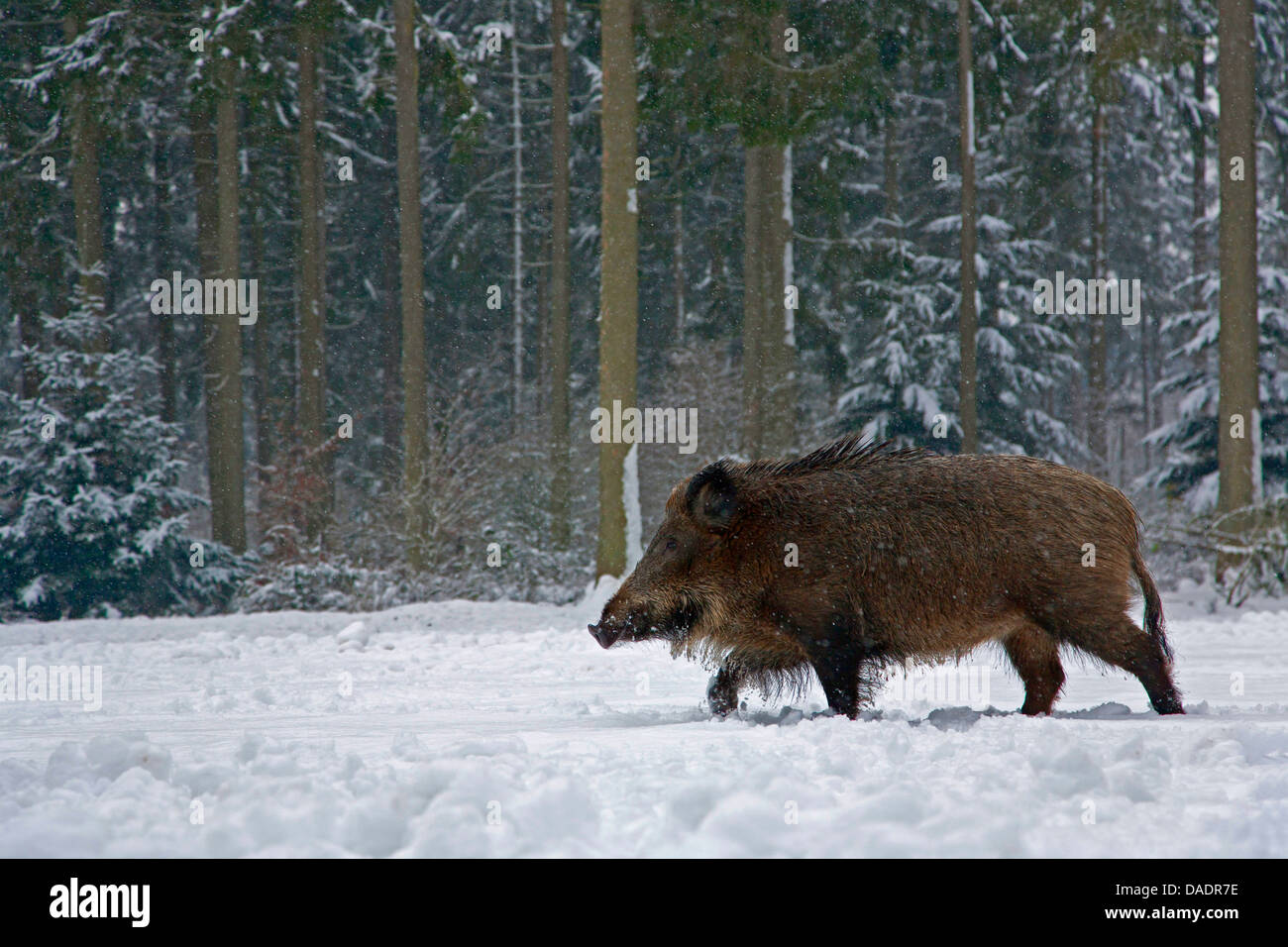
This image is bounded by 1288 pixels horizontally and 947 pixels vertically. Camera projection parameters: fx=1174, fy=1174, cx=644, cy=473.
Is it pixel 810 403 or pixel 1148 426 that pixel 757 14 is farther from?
pixel 1148 426

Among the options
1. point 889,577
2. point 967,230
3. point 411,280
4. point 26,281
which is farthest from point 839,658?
point 26,281

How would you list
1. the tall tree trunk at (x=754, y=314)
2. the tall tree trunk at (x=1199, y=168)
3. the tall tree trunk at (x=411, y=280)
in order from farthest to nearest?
the tall tree trunk at (x=1199, y=168) < the tall tree trunk at (x=754, y=314) < the tall tree trunk at (x=411, y=280)

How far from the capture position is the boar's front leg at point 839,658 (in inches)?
218

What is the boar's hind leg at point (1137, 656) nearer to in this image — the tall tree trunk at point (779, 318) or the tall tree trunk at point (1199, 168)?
the tall tree trunk at point (779, 318)

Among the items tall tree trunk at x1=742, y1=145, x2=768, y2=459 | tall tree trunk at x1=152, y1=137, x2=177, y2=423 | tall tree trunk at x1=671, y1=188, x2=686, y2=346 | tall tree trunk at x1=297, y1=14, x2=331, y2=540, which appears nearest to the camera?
tall tree trunk at x1=742, y1=145, x2=768, y2=459

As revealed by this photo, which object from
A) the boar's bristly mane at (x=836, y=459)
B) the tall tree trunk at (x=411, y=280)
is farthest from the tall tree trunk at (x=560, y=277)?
the boar's bristly mane at (x=836, y=459)

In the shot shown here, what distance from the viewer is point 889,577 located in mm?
5605

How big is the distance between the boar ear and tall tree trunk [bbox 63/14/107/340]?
53.7 ft

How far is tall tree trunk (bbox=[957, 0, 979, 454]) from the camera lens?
2097 cm

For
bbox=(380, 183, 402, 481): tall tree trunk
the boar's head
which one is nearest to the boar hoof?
the boar's head

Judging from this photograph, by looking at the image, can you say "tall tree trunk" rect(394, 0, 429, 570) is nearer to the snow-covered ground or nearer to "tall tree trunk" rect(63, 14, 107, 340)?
"tall tree trunk" rect(63, 14, 107, 340)

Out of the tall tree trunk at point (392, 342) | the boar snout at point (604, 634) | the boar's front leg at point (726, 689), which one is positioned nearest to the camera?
the boar snout at point (604, 634)

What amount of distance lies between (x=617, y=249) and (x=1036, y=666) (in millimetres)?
9954

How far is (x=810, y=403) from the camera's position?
99.8 ft
